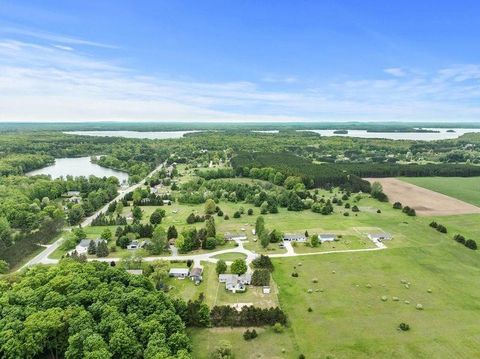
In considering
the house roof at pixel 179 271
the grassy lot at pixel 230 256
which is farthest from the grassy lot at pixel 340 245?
the house roof at pixel 179 271

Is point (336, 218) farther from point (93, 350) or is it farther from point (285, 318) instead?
point (93, 350)

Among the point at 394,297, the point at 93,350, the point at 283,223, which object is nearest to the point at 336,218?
the point at 283,223

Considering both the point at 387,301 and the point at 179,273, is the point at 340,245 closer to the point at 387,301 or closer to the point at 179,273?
the point at 387,301

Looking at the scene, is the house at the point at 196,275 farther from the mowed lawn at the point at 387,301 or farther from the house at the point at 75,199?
the house at the point at 75,199

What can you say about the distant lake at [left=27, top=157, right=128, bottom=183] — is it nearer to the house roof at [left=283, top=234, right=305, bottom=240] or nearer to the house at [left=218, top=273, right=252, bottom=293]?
the house roof at [left=283, top=234, right=305, bottom=240]

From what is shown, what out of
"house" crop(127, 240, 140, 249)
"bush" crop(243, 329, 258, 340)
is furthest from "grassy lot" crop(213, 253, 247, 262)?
"bush" crop(243, 329, 258, 340)

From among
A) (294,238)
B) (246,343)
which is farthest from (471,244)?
(246,343)
